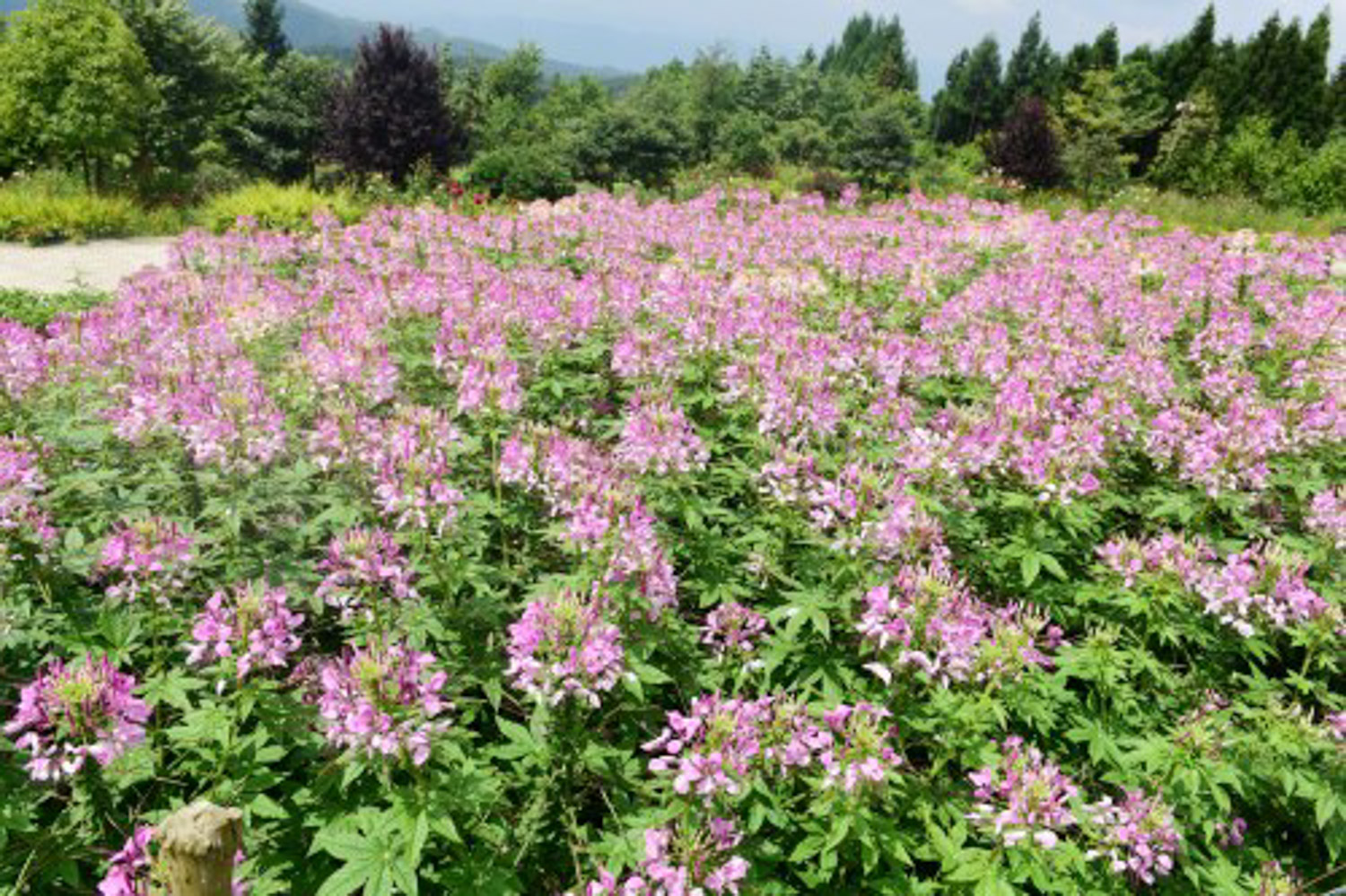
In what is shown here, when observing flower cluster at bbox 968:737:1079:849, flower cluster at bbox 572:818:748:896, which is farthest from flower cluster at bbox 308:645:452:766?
flower cluster at bbox 968:737:1079:849

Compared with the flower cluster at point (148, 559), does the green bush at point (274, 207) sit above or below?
above

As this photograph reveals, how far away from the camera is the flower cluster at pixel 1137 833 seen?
3.10 meters

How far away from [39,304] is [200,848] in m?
12.3

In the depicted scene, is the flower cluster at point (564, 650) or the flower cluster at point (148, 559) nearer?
the flower cluster at point (564, 650)

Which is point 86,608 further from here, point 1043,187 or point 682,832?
point 1043,187

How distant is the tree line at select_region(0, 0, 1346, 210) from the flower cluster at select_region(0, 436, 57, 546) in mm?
20013

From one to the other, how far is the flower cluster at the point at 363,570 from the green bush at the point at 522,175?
822 inches

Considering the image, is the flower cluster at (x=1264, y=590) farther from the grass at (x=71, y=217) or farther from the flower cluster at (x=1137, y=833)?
the grass at (x=71, y=217)

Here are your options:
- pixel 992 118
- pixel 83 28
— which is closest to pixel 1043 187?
pixel 83 28

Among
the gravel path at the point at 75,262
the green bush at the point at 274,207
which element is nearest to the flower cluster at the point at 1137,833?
the gravel path at the point at 75,262

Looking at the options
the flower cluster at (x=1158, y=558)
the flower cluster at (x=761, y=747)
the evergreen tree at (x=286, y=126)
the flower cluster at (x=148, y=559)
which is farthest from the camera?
the evergreen tree at (x=286, y=126)

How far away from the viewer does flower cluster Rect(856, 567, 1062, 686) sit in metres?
3.17

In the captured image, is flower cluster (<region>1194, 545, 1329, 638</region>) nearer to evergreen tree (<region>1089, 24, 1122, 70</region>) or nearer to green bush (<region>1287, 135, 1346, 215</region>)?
green bush (<region>1287, 135, 1346, 215</region>)

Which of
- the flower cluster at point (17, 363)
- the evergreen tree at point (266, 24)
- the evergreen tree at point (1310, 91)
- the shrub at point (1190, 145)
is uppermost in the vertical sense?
the evergreen tree at point (266, 24)
